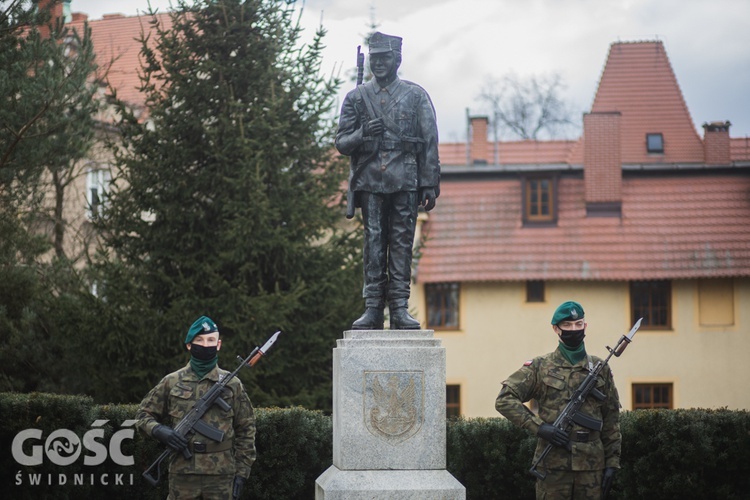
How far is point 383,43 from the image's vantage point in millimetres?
8469

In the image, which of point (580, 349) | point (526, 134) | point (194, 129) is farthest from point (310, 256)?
point (526, 134)

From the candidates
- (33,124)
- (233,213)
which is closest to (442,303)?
(233,213)

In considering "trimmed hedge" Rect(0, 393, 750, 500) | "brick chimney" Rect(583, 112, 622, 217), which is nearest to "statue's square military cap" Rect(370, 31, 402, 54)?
"trimmed hedge" Rect(0, 393, 750, 500)

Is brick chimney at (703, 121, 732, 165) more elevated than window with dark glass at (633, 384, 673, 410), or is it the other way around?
brick chimney at (703, 121, 732, 165)

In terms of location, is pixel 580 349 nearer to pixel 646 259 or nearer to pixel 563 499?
pixel 563 499

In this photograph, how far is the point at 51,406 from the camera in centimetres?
1034

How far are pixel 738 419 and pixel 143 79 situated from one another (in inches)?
443

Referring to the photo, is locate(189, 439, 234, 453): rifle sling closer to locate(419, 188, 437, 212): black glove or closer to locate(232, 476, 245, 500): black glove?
locate(232, 476, 245, 500): black glove

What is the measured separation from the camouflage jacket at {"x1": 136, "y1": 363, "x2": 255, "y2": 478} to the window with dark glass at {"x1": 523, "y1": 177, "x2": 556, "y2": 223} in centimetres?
2643

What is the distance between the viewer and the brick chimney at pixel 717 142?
3541 centimetres

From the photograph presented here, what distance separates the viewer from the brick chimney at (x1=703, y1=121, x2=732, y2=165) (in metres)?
35.4

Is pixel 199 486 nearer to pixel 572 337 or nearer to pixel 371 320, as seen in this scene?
pixel 371 320

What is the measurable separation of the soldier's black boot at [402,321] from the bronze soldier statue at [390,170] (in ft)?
0.05

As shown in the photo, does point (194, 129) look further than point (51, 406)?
Yes
